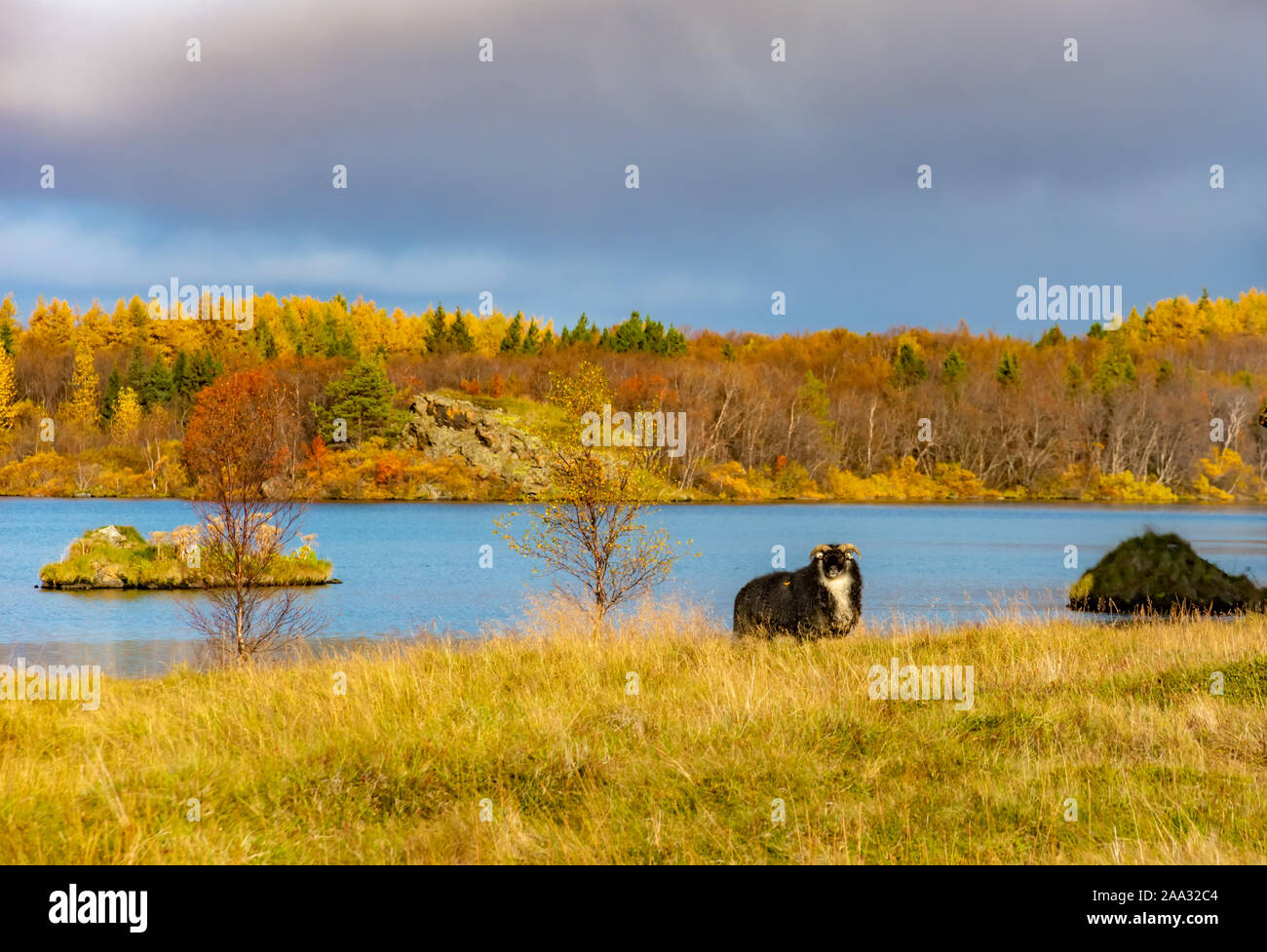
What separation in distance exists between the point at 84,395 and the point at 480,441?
43535mm

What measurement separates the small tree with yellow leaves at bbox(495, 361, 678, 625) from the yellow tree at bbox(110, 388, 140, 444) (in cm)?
9220

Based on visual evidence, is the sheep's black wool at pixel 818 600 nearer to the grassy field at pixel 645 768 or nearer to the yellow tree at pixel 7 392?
the grassy field at pixel 645 768

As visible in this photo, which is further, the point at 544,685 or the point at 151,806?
the point at 544,685

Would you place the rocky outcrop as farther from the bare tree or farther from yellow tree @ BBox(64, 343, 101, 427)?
the bare tree

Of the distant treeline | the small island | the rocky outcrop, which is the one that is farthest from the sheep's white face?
the rocky outcrop

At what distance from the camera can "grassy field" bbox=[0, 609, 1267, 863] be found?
6285 mm

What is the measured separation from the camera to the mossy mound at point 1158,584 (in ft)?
93.9

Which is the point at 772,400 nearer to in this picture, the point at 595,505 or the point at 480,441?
the point at 480,441

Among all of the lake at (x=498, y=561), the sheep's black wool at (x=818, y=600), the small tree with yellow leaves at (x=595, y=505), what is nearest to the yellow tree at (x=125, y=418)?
the lake at (x=498, y=561)

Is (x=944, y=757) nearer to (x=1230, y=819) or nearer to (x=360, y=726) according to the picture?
(x=1230, y=819)

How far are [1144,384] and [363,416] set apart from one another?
84.5 meters

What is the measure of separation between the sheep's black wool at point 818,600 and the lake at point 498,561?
119 inches
